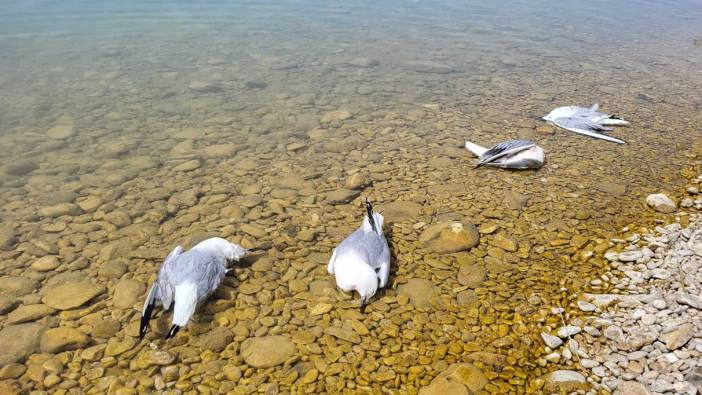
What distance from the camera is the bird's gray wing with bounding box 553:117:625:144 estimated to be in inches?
309

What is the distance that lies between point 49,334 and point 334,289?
95.8 inches

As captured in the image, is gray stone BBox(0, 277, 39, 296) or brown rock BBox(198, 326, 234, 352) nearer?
brown rock BBox(198, 326, 234, 352)

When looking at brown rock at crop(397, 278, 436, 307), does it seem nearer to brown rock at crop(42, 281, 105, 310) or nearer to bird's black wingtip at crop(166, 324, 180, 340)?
bird's black wingtip at crop(166, 324, 180, 340)

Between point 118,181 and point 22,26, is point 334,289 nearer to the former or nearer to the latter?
point 118,181

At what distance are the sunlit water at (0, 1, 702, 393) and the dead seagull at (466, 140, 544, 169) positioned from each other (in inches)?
7.6

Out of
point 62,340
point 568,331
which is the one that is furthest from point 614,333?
point 62,340

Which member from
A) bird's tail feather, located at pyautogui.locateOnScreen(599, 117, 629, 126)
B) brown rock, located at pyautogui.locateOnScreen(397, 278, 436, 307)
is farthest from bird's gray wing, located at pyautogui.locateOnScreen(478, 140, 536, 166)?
brown rock, located at pyautogui.locateOnScreen(397, 278, 436, 307)

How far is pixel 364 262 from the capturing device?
4.36 metres

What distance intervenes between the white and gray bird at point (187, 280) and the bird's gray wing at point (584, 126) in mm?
6178

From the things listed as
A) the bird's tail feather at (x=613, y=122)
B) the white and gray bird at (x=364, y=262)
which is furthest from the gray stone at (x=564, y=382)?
the bird's tail feather at (x=613, y=122)

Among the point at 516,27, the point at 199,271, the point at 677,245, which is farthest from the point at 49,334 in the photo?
the point at 516,27

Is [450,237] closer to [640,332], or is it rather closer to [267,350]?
[640,332]

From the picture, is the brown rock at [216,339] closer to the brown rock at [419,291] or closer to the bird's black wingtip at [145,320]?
the bird's black wingtip at [145,320]

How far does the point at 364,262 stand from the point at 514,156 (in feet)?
11.2
